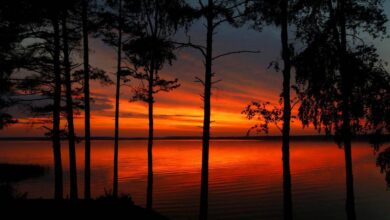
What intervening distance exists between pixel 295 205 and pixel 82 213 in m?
25.6

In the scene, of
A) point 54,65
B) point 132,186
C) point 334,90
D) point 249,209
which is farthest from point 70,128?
point 132,186

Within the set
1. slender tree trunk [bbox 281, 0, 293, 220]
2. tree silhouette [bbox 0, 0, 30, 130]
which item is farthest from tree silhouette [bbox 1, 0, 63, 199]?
slender tree trunk [bbox 281, 0, 293, 220]

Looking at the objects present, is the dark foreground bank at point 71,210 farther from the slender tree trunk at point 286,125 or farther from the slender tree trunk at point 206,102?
the slender tree trunk at point 286,125

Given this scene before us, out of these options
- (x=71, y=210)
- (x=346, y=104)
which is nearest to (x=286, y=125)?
(x=346, y=104)

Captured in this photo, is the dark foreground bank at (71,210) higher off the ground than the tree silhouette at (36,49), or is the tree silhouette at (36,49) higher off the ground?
the tree silhouette at (36,49)

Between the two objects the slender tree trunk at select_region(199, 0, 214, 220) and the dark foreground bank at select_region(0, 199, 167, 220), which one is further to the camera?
the slender tree trunk at select_region(199, 0, 214, 220)

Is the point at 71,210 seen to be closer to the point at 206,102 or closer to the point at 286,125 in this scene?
the point at 206,102

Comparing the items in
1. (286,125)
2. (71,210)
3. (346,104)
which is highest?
(346,104)

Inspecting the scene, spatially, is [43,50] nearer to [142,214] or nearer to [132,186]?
[142,214]

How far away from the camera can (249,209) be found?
32.4 meters

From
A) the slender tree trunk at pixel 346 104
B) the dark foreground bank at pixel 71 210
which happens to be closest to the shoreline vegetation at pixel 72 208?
the dark foreground bank at pixel 71 210

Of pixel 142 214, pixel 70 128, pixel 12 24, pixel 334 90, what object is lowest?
pixel 142 214

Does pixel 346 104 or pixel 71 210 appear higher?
pixel 346 104

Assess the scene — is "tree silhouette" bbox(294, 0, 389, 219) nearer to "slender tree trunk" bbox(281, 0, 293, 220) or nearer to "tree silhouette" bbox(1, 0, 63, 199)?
"slender tree trunk" bbox(281, 0, 293, 220)
